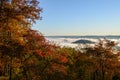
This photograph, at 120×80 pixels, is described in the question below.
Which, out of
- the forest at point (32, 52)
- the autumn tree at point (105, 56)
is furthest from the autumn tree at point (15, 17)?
the autumn tree at point (105, 56)

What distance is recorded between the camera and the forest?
955 inches

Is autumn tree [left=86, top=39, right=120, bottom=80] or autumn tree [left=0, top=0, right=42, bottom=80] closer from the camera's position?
autumn tree [left=0, top=0, right=42, bottom=80]

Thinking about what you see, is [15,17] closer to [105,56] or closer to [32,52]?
[32,52]

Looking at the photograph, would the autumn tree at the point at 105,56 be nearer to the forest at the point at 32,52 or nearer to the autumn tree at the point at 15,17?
the forest at the point at 32,52

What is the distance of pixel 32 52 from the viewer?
3472 centimetres

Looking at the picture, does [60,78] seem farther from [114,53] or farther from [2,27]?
[2,27]

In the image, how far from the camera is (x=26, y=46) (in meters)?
34.3

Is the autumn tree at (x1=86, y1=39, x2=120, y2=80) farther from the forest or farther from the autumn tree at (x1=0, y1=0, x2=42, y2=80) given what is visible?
the autumn tree at (x1=0, y1=0, x2=42, y2=80)

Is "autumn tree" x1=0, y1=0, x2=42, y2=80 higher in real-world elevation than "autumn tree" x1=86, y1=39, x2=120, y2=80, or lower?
higher

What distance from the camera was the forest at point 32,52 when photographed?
24.2 metres

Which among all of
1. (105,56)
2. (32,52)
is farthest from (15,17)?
(105,56)

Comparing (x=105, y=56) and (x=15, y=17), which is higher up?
(x=15, y=17)

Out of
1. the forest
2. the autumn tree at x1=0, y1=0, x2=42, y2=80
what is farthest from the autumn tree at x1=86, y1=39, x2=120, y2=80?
the autumn tree at x1=0, y1=0, x2=42, y2=80

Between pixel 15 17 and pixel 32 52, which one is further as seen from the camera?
pixel 32 52
